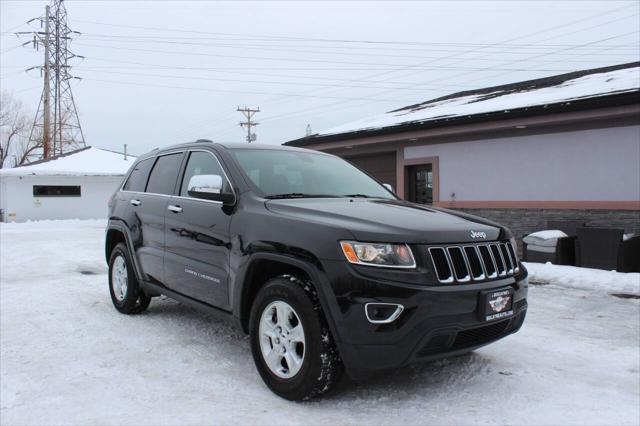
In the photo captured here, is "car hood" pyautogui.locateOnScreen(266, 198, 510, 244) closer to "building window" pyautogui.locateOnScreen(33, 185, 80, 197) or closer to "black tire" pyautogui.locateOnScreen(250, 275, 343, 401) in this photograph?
"black tire" pyautogui.locateOnScreen(250, 275, 343, 401)

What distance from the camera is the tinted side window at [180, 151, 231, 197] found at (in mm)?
4496

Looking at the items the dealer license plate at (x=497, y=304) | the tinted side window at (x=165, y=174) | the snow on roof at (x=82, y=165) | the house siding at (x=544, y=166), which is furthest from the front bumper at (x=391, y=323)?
the snow on roof at (x=82, y=165)

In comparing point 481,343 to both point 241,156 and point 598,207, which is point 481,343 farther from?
point 598,207

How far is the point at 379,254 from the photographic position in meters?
3.15

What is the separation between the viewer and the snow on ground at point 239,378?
10.8 ft

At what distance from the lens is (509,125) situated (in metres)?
11.2

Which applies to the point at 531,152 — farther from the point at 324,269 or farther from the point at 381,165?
the point at 324,269

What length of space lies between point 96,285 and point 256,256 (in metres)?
5.13

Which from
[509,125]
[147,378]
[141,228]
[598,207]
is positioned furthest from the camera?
[509,125]

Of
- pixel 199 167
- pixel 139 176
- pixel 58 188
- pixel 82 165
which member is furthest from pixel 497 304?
pixel 82 165

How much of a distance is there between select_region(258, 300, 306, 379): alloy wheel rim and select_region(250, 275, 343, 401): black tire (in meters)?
0.05

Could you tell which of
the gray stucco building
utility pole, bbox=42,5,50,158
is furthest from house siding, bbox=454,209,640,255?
utility pole, bbox=42,5,50,158

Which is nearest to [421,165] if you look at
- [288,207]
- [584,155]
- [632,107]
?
[584,155]

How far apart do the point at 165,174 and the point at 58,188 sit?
29.4 meters
